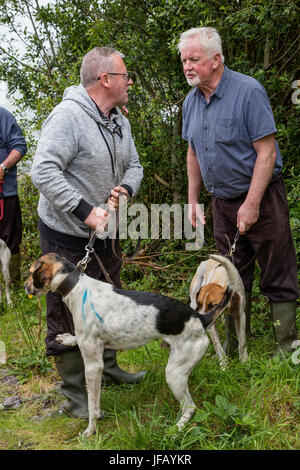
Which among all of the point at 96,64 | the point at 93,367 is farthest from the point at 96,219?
the point at 96,64

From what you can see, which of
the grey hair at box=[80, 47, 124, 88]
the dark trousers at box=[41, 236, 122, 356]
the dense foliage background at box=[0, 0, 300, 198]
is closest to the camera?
the grey hair at box=[80, 47, 124, 88]

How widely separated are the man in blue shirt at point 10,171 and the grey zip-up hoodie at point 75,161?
8.30 ft

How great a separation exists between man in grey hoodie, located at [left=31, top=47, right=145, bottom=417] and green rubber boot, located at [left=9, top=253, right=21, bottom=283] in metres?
2.71

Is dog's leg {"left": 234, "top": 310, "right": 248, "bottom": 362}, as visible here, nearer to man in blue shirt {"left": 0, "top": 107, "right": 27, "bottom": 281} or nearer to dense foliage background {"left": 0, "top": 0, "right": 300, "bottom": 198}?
dense foliage background {"left": 0, "top": 0, "right": 300, "bottom": 198}

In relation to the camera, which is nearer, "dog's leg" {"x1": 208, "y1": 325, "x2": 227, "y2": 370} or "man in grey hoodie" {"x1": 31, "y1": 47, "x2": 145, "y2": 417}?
"man in grey hoodie" {"x1": 31, "y1": 47, "x2": 145, "y2": 417}

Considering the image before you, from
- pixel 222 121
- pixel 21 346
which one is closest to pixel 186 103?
pixel 222 121

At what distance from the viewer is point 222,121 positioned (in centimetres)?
315

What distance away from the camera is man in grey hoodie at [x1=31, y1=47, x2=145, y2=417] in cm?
272

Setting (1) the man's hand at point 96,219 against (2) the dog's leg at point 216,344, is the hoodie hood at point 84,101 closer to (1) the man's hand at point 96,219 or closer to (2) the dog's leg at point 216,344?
(1) the man's hand at point 96,219

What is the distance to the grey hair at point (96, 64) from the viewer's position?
2.86m

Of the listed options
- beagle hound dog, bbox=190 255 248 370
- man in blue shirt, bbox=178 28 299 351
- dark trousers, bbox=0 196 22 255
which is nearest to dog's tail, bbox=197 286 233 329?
beagle hound dog, bbox=190 255 248 370

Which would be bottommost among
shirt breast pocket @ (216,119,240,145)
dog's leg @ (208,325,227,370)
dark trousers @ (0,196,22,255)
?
dog's leg @ (208,325,227,370)

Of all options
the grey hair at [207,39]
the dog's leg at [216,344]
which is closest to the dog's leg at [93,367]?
the dog's leg at [216,344]

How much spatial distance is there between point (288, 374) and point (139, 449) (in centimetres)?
117
